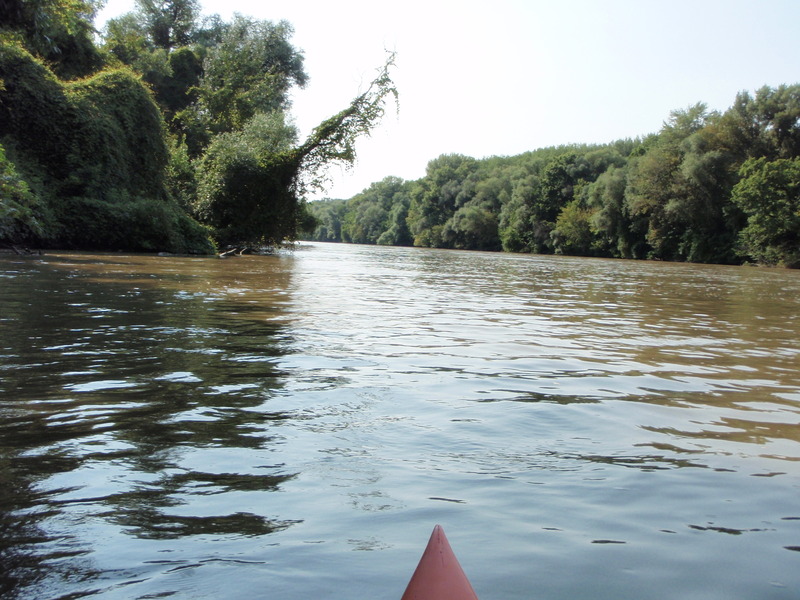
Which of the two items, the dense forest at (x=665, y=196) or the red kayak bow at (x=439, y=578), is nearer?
the red kayak bow at (x=439, y=578)

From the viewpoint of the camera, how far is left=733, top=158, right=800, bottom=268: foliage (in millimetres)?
45812

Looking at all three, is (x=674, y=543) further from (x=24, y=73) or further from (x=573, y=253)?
(x=573, y=253)

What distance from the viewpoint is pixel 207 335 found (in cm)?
757

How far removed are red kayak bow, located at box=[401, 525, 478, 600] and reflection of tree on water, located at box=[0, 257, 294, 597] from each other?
4.21ft

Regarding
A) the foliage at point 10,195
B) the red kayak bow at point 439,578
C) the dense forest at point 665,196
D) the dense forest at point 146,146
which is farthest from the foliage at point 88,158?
the red kayak bow at point 439,578

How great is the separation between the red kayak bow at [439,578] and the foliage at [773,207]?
5005cm

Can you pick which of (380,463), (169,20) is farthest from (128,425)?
(169,20)

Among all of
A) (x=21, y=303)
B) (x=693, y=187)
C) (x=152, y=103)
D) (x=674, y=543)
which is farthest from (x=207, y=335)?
(x=693, y=187)

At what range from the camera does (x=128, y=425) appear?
4.10 m

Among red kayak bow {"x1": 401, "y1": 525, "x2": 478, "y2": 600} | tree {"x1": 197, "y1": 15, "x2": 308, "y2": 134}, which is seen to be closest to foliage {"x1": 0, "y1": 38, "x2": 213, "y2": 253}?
tree {"x1": 197, "y1": 15, "x2": 308, "y2": 134}

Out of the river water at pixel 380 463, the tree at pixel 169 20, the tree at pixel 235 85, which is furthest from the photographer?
the tree at pixel 169 20

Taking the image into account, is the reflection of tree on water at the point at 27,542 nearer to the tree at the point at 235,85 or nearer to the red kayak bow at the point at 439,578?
the red kayak bow at the point at 439,578

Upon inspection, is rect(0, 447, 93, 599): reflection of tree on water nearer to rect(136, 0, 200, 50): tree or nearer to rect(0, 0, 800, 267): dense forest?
rect(0, 0, 800, 267): dense forest

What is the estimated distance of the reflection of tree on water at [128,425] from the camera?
8.95ft
